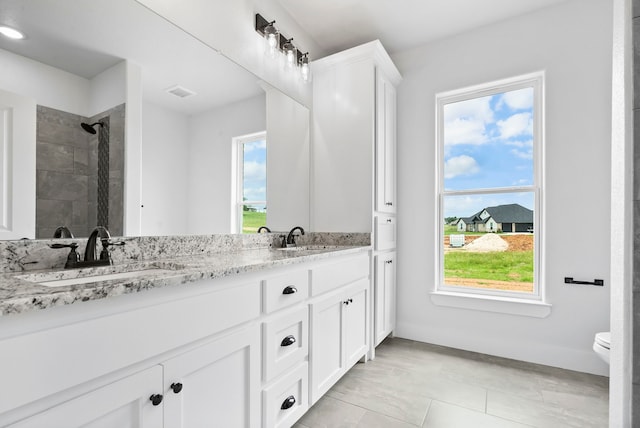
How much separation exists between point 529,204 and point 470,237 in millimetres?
517

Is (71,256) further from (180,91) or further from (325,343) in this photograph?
(325,343)

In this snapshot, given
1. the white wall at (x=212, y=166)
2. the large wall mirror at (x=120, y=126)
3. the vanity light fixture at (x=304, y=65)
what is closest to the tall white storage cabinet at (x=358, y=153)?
the vanity light fixture at (x=304, y=65)

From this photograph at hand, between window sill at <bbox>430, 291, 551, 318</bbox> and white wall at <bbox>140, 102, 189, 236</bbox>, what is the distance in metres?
2.21

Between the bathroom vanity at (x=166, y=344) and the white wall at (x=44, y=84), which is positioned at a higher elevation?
the white wall at (x=44, y=84)

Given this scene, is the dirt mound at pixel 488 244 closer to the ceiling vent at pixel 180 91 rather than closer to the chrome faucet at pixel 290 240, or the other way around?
the chrome faucet at pixel 290 240

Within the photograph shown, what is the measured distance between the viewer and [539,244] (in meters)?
2.45

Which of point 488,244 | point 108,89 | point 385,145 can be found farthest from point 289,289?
point 488,244

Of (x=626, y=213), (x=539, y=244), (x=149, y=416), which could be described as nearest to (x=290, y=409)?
(x=149, y=416)

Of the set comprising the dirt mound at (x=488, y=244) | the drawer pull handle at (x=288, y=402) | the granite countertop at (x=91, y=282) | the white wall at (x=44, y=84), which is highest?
the white wall at (x=44, y=84)

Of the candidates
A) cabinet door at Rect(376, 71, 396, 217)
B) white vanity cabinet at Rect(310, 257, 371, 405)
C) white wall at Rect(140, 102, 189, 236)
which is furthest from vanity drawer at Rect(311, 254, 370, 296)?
white wall at Rect(140, 102, 189, 236)

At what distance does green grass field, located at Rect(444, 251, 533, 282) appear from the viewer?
2.53 metres

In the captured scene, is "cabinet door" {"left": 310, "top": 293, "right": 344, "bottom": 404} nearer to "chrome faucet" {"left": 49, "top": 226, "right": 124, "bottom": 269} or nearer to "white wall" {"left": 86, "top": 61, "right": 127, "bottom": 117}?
"chrome faucet" {"left": 49, "top": 226, "right": 124, "bottom": 269}

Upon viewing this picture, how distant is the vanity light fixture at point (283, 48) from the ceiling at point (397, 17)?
0.27m

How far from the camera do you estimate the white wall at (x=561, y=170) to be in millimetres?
2213
